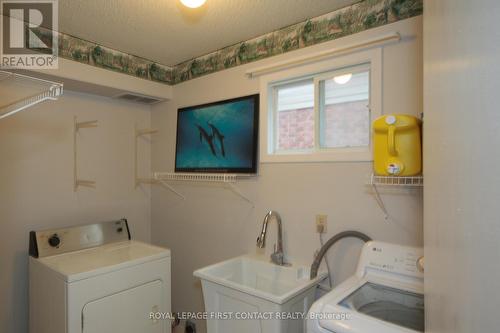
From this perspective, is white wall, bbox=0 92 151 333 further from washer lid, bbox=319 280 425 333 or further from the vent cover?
washer lid, bbox=319 280 425 333

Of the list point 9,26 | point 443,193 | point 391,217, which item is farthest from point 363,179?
point 9,26

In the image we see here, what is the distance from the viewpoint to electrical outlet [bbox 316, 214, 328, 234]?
1.88 metres

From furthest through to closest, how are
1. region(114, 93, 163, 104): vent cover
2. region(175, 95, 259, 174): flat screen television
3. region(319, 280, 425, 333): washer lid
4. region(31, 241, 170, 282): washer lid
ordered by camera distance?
region(114, 93, 163, 104): vent cover → region(175, 95, 259, 174): flat screen television → region(31, 241, 170, 282): washer lid → region(319, 280, 425, 333): washer lid

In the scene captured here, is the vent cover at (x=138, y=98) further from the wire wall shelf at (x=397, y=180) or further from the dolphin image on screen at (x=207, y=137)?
the wire wall shelf at (x=397, y=180)

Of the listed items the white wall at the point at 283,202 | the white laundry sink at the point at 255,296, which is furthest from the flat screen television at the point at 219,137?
the white laundry sink at the point at 255,296

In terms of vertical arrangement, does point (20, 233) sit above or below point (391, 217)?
below

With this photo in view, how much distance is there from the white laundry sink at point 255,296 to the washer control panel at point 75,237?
1053mm

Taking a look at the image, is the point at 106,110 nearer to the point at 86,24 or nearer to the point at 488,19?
the point at 86,24

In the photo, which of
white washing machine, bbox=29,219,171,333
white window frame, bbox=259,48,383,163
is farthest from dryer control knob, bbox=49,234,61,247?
white window frame, bbox=259,48,383,163

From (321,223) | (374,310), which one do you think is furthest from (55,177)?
(374,310)

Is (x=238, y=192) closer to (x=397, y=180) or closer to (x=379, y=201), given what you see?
(x=379, y=201)

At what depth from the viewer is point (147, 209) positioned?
3.03 metres

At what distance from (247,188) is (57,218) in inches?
61.9

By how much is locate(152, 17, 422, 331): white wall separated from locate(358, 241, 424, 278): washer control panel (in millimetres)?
113
